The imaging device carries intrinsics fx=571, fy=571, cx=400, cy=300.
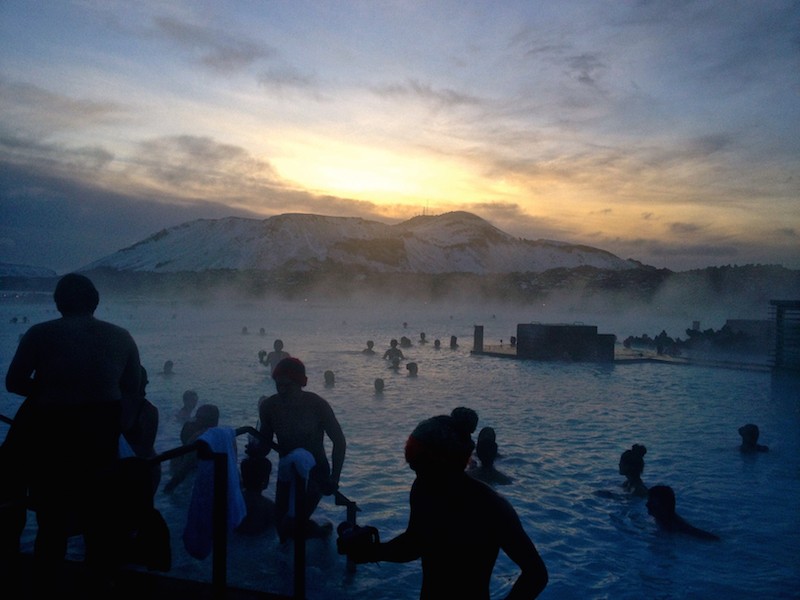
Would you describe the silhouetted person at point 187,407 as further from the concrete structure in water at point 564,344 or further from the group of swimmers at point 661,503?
the concrete structure in water at point 564,344

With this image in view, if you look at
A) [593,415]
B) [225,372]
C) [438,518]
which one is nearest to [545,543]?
[438,518]

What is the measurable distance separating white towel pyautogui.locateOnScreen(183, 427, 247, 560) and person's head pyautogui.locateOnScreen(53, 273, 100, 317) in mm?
1035

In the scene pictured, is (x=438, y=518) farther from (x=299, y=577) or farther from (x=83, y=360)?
(x=83, y=360)

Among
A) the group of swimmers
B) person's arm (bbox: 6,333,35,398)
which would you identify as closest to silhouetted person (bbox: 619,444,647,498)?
the group of swimmers

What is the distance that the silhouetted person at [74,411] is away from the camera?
3111 millimetres

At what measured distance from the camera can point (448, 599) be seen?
225 cm

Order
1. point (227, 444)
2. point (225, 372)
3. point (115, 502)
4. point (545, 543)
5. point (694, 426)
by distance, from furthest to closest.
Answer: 1. point (225, 372)
2. point (694, 426)
3. point (545, 543)
4. point (227, 444)
5. point (115, 502)

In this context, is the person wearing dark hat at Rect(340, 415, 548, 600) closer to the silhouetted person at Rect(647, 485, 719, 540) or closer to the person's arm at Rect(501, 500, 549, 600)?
the person's arm at Rect(501, 500, 549, 600)

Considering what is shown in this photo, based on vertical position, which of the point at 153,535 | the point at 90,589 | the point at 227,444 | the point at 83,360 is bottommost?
the point at 90,589

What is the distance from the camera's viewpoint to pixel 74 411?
324 cm

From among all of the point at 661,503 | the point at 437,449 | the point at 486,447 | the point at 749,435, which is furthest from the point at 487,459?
the point at 437,449

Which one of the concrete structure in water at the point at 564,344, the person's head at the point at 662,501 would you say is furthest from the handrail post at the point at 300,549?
the concrete structure in water at the point at 564,344

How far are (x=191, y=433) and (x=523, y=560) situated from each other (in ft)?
21.8

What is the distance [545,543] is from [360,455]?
4.55m
